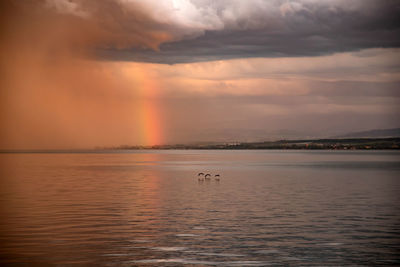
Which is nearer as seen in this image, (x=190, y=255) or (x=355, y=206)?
(x=190, y=255)

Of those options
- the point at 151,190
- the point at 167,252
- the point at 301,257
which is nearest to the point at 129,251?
the point at 167,252

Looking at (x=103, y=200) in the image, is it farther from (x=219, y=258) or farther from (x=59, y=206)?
(x=219, y=258)

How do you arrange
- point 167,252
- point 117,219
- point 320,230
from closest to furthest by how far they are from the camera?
point 167,252, point 320,230, point 117,219

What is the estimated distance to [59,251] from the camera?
2742cm

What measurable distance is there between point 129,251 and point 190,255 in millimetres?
3229

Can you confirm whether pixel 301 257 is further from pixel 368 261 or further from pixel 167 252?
pixel 167 252

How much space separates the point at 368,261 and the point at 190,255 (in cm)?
811

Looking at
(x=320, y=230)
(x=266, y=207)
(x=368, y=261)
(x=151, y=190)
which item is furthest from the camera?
(x=151, y=190)

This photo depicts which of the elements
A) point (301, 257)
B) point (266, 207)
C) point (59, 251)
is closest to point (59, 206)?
point (266, 207)

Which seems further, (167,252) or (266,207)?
(266,207)

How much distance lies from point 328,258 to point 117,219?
18002 mm

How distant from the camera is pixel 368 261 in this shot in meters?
25.2

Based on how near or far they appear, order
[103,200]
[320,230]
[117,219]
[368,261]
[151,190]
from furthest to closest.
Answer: [151,190] < [103,200] < [117,219] < [320,230] < [368,261]


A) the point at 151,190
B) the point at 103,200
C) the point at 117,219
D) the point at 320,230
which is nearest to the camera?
the point at 320,230
